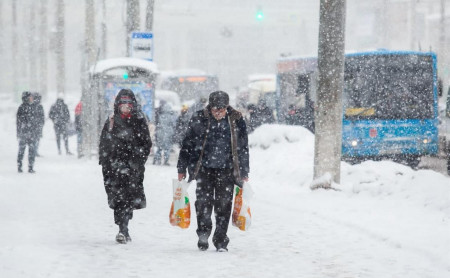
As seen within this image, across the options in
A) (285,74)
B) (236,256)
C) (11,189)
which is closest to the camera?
(236,256)

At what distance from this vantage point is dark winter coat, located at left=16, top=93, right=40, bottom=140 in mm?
17484

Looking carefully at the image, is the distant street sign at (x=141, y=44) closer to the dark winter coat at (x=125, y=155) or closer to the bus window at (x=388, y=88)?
the bus window at (x=388, y=88)

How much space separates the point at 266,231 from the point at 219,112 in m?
2.34

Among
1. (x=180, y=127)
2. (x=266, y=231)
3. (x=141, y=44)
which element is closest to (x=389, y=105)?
(x=180, y=127)

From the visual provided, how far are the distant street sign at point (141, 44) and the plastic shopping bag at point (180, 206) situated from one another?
12424 mm

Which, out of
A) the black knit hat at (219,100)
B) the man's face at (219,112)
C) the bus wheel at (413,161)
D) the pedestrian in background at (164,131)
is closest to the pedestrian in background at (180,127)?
the pedestrian in background at (164,131)

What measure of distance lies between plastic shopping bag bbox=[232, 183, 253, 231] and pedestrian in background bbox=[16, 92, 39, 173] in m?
9.71

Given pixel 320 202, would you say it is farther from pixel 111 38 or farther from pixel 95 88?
pixel 111 38

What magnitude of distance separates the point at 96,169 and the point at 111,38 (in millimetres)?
58859

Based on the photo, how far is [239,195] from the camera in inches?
340

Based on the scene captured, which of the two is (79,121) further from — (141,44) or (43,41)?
(43,41)

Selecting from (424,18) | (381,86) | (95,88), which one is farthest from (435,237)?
(424,18)

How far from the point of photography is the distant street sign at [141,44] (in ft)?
68.0

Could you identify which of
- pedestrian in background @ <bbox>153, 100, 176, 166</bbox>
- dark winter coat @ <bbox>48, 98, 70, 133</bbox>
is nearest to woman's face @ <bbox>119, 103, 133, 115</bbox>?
pedestrian in background @ <bbox>153, 100, 176, 166</bbox>
